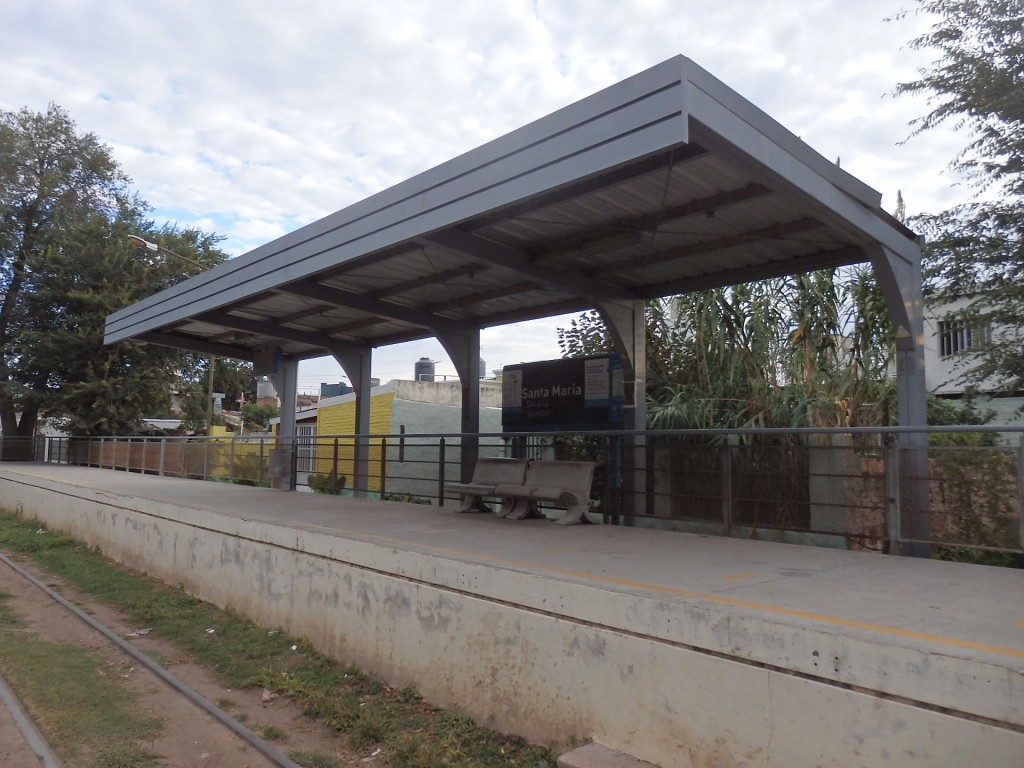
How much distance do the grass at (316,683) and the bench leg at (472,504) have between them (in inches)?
127

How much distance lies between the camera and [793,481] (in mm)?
7832

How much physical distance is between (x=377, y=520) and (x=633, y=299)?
4.65 metres

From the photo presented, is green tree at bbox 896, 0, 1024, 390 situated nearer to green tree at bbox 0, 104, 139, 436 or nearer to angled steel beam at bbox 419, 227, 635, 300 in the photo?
angled steel beam at bbox 419, 227, 635, 300

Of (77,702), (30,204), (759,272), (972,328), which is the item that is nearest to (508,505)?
(759,272)

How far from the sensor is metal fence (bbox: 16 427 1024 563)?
6.44 meters

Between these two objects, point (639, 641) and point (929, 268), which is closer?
point (639, 641)

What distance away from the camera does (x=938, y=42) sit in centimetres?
1128

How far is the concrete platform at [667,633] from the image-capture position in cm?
342

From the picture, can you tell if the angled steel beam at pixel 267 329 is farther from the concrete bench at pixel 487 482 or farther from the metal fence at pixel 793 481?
the concrete bench at pixel 487 482

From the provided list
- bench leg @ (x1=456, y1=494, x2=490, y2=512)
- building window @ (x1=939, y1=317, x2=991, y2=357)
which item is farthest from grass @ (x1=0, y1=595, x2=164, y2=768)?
building window @ (x1=939, y1=317, x2=991, y2=357)

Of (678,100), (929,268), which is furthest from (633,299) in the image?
(678,100)

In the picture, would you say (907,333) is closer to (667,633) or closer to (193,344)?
(667,633)

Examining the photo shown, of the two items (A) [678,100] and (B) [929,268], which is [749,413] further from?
(A) [678,100]

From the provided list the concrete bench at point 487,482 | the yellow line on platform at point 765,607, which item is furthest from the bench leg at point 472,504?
the yellow line on platform at point 765,607
